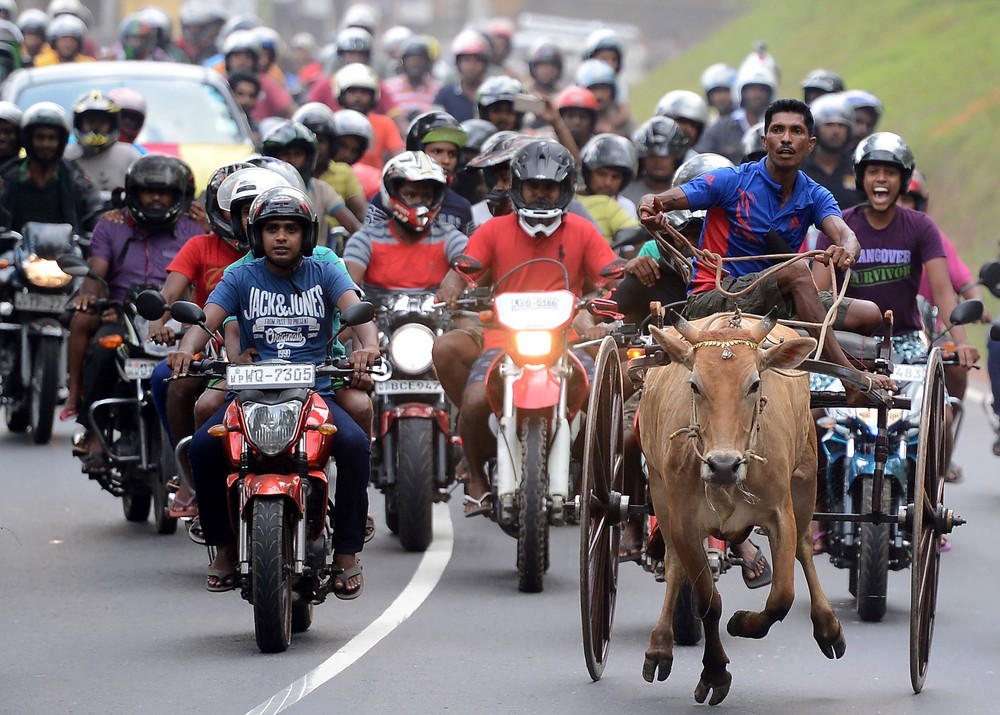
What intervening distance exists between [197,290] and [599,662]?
3.82 meters

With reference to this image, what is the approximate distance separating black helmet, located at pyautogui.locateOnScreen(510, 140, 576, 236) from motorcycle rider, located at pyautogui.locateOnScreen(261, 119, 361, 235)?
10.5 ft

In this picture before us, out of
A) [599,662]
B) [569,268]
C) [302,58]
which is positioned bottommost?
[599,662]

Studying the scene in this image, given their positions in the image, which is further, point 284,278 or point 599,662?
point 284,278

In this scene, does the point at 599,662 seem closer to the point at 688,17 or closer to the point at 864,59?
the point at 864,59

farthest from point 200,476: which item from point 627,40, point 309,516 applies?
point 627,40

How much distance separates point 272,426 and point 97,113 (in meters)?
8.91

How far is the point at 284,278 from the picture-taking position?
10438 millimetres

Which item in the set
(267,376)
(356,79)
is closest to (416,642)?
(267,376)

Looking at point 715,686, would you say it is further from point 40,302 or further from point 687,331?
point 40,302

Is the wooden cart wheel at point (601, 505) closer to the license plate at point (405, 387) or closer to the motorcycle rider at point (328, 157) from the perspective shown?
the license plate at point (405, 387)

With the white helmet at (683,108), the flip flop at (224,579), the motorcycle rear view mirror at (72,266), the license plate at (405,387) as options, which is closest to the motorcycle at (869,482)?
the license plate at (405,387)

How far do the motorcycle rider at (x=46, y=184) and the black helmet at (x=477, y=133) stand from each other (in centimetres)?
284

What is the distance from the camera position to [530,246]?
12844 millimetres

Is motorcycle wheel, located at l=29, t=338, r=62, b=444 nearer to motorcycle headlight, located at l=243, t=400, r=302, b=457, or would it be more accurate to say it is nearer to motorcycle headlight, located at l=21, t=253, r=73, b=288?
motorcycle headlight, located at l=21, t=253, r=73, b=288
